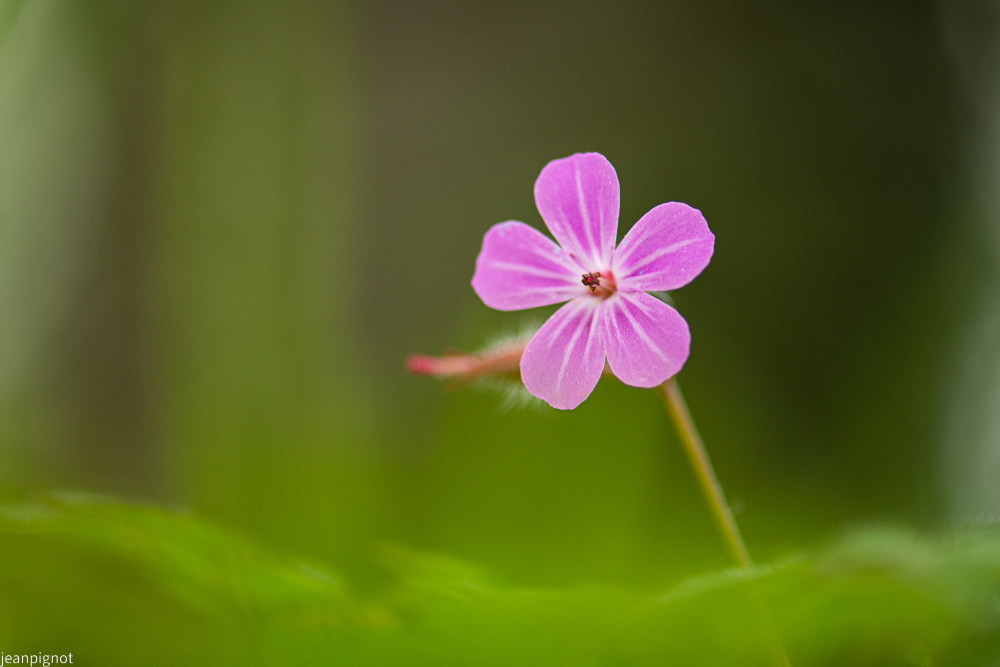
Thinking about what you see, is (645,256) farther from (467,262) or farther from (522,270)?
(467,262)

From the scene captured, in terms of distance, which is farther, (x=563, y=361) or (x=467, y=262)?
(x=467, y=262)

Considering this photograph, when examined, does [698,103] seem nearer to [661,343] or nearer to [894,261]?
[894,261]

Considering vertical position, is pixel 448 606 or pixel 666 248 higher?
pixel 666 248

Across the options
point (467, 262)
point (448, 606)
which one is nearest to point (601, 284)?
point (448, 606)

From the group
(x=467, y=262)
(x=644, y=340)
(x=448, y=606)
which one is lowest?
(x=448, y=606)

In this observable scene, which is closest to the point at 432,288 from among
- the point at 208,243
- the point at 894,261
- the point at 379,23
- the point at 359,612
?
the point at 208,243

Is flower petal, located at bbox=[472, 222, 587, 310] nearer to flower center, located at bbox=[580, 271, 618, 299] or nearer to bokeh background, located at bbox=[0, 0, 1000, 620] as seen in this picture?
flower center, located at bbox=[580, 271, 618, 299]
